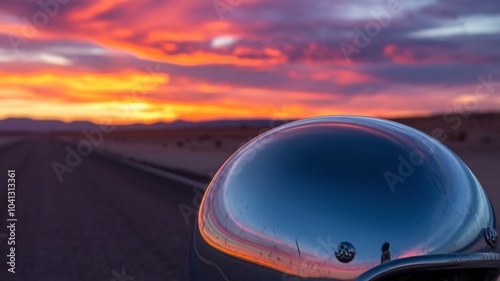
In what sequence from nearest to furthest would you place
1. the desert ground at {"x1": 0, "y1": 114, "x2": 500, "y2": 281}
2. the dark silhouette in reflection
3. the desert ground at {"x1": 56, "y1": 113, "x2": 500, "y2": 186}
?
the dark silhouette in reflection, the desert ground at {"x1": 0, "y1": 114, "x2": 500, "y2": 281}, the desert ground at {"x1": 56, "y1": 113, "x2": 500, "y2": 186}

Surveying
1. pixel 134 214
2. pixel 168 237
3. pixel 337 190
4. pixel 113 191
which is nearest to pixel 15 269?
pixel 168 237

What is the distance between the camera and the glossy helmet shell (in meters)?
3.12

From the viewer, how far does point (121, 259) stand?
25.1 ft

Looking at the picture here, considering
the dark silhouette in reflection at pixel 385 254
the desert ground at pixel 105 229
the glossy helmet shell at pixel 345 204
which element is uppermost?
the glossy helmet shell at pixel 345 204

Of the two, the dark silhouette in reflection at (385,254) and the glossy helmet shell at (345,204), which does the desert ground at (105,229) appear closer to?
the glossy helmet shell at (345,204)

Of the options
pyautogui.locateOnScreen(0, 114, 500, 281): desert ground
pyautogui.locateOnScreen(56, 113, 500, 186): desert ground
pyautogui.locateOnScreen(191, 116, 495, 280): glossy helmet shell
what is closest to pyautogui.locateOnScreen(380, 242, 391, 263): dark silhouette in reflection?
pyautogui.locateOnScreen(191, 116, 495, 280): glossy helmet shell

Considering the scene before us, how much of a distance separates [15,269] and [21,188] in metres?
9.60

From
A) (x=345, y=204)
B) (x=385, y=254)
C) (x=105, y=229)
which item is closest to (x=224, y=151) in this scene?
(x=105, y=229)

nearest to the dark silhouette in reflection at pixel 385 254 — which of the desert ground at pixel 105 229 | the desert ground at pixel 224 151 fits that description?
the desert ground at pixel 105 229

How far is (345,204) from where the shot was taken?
10.4ft

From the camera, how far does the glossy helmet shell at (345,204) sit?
10.2 feet

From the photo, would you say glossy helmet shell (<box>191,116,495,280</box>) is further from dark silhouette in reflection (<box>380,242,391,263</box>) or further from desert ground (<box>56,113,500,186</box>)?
desert ground (<box>56,113,500,186</box>)

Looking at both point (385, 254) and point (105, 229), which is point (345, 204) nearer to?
point (385, 254)

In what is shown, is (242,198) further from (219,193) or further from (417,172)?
(417,172)
